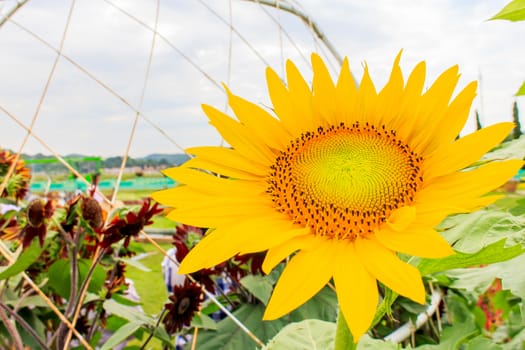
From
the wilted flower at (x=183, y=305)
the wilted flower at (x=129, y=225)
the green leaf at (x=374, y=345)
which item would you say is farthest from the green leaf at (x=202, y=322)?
the green leaf at (x=374, y=345)

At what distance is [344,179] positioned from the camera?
0.98ft

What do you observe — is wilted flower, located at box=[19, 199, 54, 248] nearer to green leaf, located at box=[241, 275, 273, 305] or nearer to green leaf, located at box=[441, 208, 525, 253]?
green leaf, located at box=[241, 275, 273, 305]

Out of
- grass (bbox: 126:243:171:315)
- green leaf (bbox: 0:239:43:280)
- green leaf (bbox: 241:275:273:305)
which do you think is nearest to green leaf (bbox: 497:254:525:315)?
green leaf (bbox: 241:275:273:305)

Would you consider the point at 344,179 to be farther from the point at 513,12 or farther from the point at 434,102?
the point at 513,12

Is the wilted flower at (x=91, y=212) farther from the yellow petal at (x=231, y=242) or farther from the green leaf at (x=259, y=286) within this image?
the yellow petal at (x=231, y=242)

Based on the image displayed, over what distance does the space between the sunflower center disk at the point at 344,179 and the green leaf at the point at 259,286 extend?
1.12 feet

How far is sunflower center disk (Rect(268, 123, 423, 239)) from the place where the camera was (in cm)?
28

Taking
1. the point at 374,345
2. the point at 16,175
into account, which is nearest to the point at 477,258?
the point at 374,345

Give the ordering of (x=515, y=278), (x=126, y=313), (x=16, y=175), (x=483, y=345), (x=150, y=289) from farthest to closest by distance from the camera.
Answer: (x=150, y=289) < (x=16, y=175) < (x=126, y=313) < (x=483, y=345) < (x=515, y=278)

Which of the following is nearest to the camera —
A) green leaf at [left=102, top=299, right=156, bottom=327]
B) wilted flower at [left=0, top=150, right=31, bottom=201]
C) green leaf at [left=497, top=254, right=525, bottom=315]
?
green leaf at [left=497, top=254, right=525, bottom=315]

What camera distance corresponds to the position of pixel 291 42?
41.1 inches

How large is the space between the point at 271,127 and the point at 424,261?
0.37 ft

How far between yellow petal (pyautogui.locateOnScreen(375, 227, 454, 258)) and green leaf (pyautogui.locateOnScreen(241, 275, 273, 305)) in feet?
1.27

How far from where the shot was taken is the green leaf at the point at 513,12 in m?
0.37
